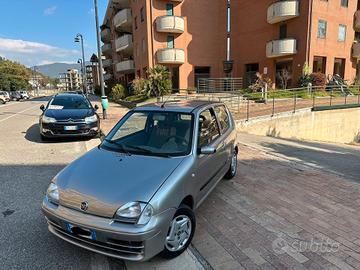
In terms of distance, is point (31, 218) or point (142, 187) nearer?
point (142, 187)

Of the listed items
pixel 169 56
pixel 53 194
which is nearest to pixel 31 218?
pixel 53 194

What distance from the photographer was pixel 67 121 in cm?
839

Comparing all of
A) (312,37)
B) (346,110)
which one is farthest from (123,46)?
(346,110)

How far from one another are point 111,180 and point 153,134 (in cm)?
115

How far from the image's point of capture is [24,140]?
913cm

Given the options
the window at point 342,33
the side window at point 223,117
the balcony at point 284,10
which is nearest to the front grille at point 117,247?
the side window at point 223,117

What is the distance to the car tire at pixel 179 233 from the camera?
284 centimetres

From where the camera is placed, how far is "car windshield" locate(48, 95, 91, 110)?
9.36m

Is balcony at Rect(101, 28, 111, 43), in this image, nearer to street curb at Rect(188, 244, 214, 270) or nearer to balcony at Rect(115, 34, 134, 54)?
balcony at Rect(115, 34, 134, 54)

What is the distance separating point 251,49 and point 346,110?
39.6 feet

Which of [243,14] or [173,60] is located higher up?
[243,14]

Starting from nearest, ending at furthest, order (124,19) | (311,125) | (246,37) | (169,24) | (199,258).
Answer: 1. (199,258)
2. (311,125)
3. (169,24)
4. (246,37)
5. (124,19)

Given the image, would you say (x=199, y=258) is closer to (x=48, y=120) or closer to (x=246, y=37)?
(x=48, y=120)

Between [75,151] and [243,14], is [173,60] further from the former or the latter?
[75,151]
